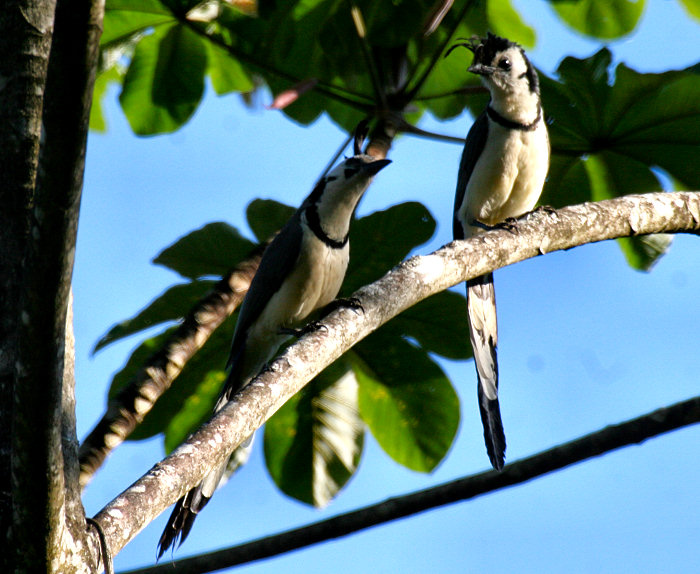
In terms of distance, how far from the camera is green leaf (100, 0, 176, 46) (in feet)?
11.8

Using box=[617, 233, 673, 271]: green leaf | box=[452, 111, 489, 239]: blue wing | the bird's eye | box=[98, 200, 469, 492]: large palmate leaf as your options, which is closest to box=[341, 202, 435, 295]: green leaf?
box=[98, 200, 469, 492]: large palmate leaf

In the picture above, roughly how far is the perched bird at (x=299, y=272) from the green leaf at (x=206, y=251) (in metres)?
0.17

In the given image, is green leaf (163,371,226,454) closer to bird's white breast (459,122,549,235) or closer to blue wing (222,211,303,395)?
blue wing (222,211,303,395)

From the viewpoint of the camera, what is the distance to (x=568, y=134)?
367 centimetres

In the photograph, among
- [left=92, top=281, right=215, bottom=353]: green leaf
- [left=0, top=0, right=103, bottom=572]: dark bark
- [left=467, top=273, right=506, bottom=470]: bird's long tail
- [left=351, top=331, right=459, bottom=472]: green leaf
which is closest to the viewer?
[left=0, top=0, right=103, bottom=572]: dark bark

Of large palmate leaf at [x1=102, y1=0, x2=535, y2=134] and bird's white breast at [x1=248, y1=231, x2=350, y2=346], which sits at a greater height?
large palmate leaf at [x1=102, y1=0, x2=535, y2=134]

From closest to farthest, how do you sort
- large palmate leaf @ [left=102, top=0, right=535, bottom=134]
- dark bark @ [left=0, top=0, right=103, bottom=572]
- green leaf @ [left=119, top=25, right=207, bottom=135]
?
dark bark @ [left=0, top=0, right=103, bottom=572] < large palmate leaf @ [left=102, top=0, right=535, bottom=134] < green leaf @ [left=119, top=25, right=207, bottom=135]

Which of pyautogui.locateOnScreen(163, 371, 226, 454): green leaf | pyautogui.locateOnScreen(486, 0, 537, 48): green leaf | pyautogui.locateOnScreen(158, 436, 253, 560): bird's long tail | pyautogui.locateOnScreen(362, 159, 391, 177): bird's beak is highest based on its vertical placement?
pyautogui.locateOnScreen(486, 0, 537, 48): green leaf

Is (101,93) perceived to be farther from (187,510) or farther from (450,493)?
(450,493)

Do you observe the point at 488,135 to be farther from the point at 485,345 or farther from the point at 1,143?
the point at 1,143

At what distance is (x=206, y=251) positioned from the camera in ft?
10.7

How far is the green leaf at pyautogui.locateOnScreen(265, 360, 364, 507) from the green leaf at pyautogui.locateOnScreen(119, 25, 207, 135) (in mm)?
1573

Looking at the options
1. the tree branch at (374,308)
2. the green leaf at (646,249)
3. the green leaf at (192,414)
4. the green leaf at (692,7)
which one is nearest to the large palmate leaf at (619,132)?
the green leaf at (646,249)

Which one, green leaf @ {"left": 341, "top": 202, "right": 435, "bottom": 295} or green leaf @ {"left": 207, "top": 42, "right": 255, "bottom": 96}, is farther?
green leaf @ {"left": 207, "top": 42, "right": 255, "bottom": 96}
